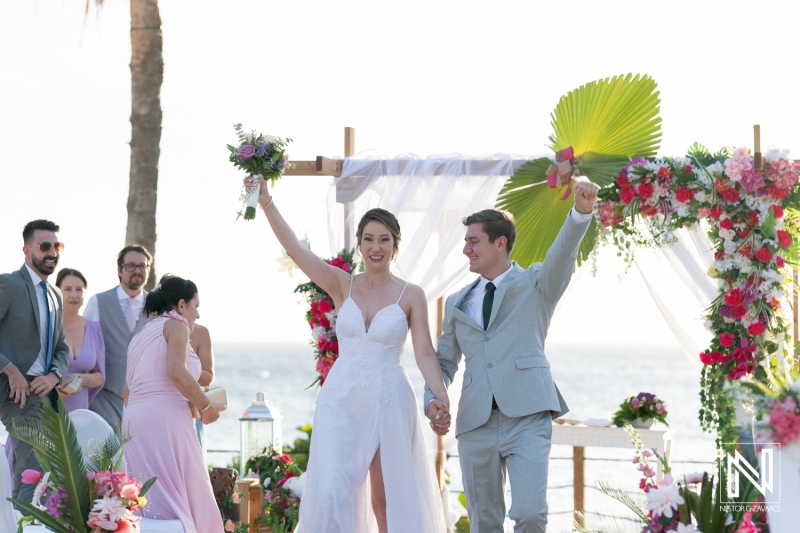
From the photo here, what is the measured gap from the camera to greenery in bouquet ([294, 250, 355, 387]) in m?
7.93

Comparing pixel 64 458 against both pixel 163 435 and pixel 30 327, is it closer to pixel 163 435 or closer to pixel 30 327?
pixel 163 435

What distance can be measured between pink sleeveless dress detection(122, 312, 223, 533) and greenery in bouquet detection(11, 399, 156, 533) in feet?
3.73

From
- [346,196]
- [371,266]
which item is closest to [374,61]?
[346,196]

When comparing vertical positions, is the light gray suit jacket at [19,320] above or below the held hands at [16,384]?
above

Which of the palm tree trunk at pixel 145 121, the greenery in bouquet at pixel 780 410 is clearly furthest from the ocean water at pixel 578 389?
the greenery in bouquet at pixel 780 410

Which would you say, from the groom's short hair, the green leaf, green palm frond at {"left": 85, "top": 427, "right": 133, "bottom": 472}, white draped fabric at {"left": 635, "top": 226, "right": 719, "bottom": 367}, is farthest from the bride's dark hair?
white draped fabric at {"left": 635, "top": 226, "right": 719, "bottom": 367}

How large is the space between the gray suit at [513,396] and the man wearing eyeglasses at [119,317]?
298 cm

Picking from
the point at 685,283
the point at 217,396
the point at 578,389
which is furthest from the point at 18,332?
the point at 578,389

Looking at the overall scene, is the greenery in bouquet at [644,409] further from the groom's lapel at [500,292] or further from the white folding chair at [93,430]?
the white folding chair at [93,430]

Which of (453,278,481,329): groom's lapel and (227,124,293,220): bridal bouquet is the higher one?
(227,124,293,220): bridal bouquet

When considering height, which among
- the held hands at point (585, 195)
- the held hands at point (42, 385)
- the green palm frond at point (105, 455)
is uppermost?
the held hands at point (585, 195)

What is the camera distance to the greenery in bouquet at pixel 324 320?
7.93 m

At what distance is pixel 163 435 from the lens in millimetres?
5664

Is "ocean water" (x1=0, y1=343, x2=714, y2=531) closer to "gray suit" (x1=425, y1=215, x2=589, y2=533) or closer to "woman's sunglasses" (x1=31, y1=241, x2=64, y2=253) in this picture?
"woman's sunglasses" (x1=31, y1=241, x2=64, y2=253)
